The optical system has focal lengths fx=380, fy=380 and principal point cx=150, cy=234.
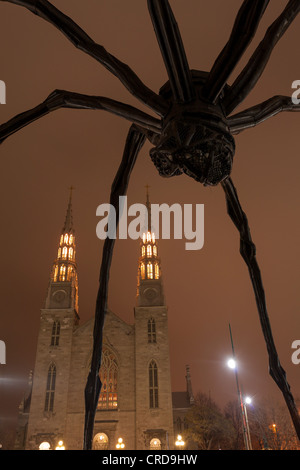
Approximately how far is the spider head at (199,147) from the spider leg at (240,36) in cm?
30

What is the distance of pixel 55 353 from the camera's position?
4034 cm

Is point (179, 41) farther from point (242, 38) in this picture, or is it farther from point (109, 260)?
point (109, 260)

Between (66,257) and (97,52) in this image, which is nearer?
(97,52)

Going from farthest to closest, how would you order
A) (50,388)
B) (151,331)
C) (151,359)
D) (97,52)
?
(151,331)
(151,359)
(50,388)
(97,52)

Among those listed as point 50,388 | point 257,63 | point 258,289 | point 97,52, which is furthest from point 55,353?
point 257,63

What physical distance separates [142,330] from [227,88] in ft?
134

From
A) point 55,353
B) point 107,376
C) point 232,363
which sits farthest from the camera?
point 55,353

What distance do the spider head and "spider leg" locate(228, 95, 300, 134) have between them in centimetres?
24

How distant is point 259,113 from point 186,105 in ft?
2.22

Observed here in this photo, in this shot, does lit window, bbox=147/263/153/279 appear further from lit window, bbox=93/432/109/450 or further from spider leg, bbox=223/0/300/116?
spider leg, bbox=223/0/300/116

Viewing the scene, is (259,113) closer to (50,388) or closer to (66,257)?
(50,388)

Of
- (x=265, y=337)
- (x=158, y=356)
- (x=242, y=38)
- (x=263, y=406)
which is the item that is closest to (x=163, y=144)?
(x=242, y=38)

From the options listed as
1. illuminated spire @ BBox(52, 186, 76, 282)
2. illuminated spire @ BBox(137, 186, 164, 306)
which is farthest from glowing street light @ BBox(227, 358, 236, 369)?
illuminated spire @ BBox(52, 186, 76, 282)

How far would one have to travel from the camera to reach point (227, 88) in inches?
105
